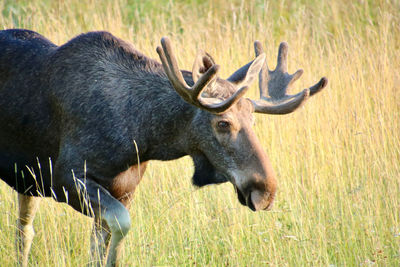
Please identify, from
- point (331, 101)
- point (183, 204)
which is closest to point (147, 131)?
point (183, 204)

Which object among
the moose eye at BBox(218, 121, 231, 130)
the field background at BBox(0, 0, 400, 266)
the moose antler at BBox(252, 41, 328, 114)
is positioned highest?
the moose antler at BBox(252, 41, 328, 114)

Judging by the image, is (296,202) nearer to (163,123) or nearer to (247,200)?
(247,200)

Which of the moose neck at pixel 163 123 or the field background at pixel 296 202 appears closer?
the moose neck at pixel 163 123

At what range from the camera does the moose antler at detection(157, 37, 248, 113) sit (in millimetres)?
3889

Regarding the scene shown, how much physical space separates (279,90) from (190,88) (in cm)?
→ 100

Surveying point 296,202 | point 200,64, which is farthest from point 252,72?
point 296,202

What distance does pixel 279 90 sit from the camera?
4746mm

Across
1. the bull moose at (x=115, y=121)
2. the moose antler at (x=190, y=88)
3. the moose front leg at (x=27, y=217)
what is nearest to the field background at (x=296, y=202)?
the moose front leg at (x=27, y=217)

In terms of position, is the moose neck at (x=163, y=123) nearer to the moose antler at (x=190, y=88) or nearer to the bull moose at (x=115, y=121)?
the bull moose at (x=115, y=121)

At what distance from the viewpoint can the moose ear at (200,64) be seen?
403 centimetres

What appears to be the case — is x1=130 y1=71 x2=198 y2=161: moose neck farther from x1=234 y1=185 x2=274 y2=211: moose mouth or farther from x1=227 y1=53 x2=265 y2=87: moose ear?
x1=234 y1=185 x2=274 y2=211: moose mouth

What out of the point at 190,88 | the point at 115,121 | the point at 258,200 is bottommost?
the point at 258,200

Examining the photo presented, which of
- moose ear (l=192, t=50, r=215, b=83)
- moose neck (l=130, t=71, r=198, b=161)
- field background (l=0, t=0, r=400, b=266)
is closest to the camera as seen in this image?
moose ear (l=192, t=50, r=215, b=83)

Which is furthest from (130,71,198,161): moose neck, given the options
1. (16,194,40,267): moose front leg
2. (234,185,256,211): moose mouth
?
(16,194,40,267): moose front leg
